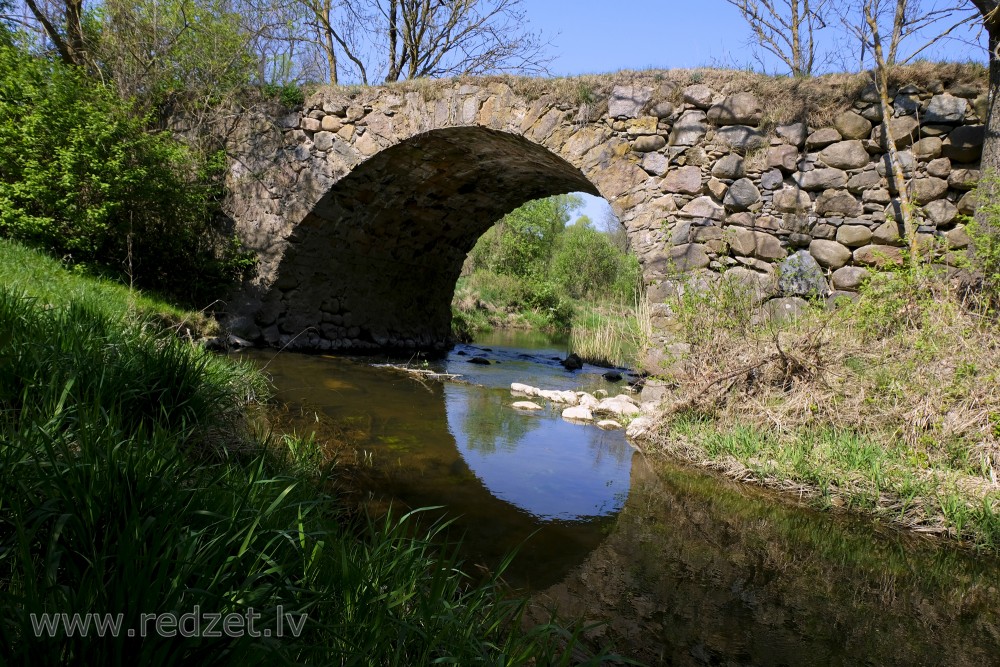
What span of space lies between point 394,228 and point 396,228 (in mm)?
40

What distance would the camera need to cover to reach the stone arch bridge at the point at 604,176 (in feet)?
18.2

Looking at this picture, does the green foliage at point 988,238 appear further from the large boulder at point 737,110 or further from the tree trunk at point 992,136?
the large boulder at point 737,110

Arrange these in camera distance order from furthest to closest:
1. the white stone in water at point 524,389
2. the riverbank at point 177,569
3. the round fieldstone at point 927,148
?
the white stone in water at point 524,389
the round fieldstone at point 927,148
the riverbank at point 177,569

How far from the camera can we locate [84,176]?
6445 mm

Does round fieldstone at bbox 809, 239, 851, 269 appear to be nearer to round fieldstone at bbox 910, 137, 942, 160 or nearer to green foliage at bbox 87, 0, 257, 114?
round fieldstone at bbox 910, 137, 942, 160

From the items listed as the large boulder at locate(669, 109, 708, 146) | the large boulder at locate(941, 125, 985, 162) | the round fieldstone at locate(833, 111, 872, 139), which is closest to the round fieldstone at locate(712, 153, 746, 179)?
the large boulder at locate(669, 109, 708, 146)

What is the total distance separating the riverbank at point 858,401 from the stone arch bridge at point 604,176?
0.78 metres

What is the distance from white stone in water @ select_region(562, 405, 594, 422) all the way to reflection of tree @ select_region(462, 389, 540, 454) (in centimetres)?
32

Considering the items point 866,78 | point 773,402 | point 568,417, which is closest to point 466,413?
point 568,417

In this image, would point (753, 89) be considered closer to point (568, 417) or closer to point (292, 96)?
point (568, 417)

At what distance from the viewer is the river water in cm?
224

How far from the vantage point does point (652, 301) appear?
20.2ft

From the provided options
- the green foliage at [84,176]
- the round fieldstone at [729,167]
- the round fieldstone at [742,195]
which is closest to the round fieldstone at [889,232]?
the round fieldstone at [742,195]

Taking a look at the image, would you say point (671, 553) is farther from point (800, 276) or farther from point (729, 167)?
point (729, 167)
